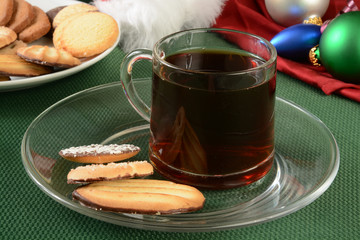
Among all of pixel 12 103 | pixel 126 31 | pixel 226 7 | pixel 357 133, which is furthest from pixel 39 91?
pixel 226 7

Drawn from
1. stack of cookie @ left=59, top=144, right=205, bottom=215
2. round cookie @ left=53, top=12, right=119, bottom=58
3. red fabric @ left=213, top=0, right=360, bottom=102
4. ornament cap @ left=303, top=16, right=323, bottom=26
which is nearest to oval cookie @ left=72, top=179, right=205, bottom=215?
stack of cookie @ left=59, top=144, right=205, bottom=215

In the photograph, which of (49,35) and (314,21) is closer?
(49,35)

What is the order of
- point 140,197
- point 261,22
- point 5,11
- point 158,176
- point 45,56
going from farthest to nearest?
point 261,22
point 5,11
point 45,56
point 158,176
point 140,197

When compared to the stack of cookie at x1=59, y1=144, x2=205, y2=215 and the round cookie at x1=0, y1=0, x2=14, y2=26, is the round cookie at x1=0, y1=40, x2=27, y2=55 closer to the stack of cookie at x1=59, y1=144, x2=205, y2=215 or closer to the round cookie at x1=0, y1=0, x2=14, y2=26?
the round cookie at x1=0, y1=0, x2=14, y2=26

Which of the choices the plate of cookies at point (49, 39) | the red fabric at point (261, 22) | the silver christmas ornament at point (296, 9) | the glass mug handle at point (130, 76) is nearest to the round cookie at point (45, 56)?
the plate of cookies at point (49, 39)

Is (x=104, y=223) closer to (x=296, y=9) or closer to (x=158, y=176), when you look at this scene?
(x=158, y=176)

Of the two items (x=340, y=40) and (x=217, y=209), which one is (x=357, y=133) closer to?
(x=340, y=40)

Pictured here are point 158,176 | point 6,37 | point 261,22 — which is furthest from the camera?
point 261,22

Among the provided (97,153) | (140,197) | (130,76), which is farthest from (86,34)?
(140,197)
